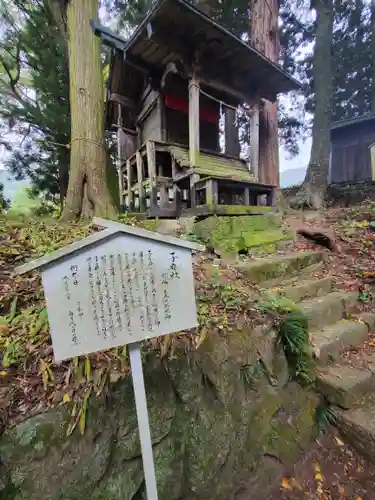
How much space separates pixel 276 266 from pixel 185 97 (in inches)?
231

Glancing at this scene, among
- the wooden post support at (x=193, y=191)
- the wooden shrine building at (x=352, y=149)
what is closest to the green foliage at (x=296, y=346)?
the wooden post support at (x=193, y=191)

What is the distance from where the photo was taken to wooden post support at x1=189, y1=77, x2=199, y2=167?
6.08 meters

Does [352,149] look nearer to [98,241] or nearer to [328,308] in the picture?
[328,308]

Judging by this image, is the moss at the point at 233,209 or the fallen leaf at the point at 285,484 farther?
the moss at the point at 233,209

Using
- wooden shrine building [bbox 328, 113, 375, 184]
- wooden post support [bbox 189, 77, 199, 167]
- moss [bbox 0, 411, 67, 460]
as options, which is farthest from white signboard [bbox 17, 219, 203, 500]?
wooden shrine building [bbox 328, 113, 375, 184]

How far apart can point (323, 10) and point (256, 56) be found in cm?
679

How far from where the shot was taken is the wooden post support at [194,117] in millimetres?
6082

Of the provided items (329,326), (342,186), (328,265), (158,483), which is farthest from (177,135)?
(342,186)

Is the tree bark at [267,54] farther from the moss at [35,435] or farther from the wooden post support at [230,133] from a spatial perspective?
the moss at [35,435]

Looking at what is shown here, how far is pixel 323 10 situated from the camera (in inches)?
392

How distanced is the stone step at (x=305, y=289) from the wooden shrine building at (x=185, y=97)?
1.81m

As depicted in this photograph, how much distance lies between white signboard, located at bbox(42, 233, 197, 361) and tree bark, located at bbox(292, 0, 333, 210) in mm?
9264

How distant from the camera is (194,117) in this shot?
612cm

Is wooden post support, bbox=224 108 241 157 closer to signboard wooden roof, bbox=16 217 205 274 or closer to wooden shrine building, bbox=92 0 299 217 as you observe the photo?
wooden shrine building, bbox=92 0 299 217
